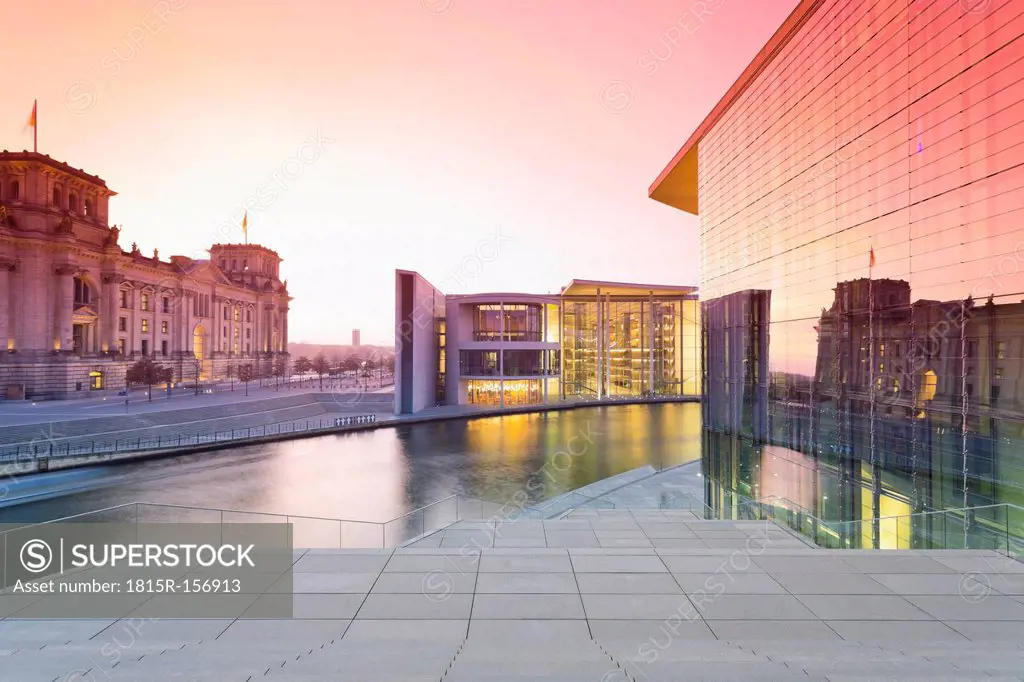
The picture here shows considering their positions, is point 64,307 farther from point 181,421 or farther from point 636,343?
point 636,343

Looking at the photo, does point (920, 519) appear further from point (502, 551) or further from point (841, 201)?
point (502, 551)

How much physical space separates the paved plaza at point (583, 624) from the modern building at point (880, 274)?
5.26 metres

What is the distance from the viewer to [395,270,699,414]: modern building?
155ft

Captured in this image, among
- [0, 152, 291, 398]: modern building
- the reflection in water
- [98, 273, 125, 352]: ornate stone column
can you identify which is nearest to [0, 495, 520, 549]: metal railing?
the reflection in water

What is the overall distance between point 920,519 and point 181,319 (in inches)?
3514

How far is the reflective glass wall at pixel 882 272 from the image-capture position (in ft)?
36.8

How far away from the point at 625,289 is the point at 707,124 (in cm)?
3718

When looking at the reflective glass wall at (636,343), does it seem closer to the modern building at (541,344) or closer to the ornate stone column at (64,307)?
the modern building at (541,344)

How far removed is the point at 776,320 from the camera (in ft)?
63.9

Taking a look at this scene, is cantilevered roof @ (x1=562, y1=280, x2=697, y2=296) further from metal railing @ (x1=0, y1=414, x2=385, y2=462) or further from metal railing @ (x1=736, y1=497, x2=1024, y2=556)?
metal railing @ (x1=736, y1=497, x2=1024, y2=556)

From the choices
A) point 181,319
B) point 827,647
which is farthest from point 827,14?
point 181,319

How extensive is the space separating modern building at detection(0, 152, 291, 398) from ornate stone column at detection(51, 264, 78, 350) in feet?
0.30

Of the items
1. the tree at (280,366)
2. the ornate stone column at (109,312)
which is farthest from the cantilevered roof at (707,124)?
the tree at (280,366)

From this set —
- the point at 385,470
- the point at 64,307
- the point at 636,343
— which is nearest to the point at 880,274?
the point at 385,470
